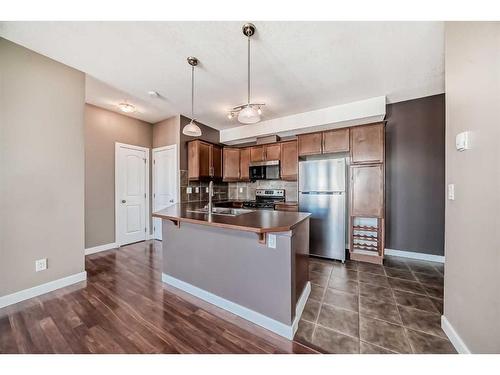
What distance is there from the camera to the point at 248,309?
176 cm

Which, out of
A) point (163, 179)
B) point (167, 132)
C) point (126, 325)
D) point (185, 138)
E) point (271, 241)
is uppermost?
point (167, 132)

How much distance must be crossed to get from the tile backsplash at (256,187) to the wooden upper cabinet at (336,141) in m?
1.15

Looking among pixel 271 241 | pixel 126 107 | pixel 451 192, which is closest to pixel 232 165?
pixel 126 107

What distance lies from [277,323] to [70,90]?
139 inches

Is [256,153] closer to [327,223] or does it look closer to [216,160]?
[216,160]

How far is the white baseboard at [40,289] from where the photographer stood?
77.2 inches

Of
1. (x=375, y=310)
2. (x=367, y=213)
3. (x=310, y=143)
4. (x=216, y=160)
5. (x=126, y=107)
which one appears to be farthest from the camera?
(x=216, y=160)

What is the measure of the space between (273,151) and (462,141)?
303 centimetres

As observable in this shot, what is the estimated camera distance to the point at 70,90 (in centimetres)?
241

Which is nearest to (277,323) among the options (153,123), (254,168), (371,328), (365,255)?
(371,328)

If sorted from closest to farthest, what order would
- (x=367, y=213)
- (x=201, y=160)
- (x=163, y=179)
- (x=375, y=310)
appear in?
(x=375, y=310), (x=367, y=213), (x=201, y=160), (x=163, y=179)

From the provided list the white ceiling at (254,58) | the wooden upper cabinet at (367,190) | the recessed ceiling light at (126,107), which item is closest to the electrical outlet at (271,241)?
the white ceiling at (254,58)

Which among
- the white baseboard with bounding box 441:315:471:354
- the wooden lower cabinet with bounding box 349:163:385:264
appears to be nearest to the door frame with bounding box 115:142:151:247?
the wooden lower cabinet with bounding box 349:163:385:264

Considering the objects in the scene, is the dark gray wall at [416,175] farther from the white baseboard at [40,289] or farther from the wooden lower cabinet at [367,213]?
the white baseboard at [40,289]
